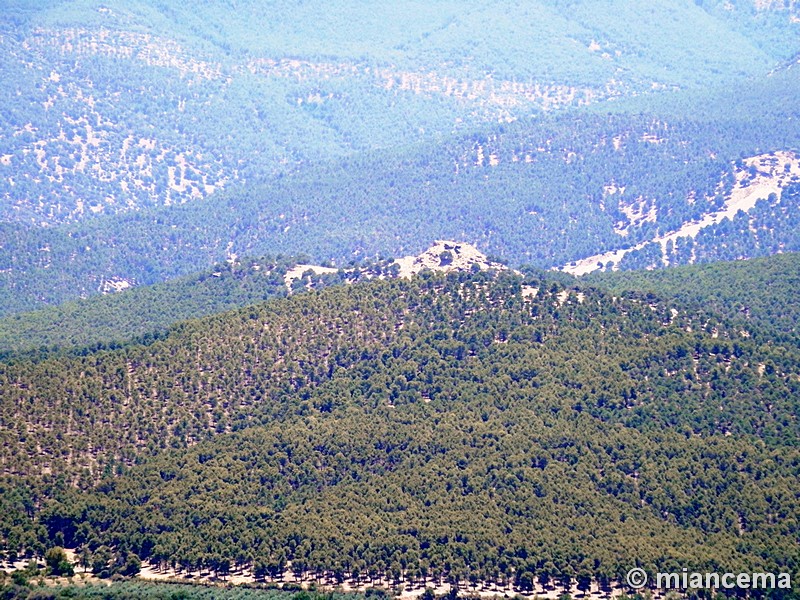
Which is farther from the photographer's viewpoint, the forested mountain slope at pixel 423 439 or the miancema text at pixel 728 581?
the forested mountain slope at pixel 423 439

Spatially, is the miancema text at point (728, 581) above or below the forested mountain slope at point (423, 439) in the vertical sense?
below

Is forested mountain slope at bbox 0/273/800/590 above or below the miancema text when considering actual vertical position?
above

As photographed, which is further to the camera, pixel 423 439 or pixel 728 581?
pixel 423 439

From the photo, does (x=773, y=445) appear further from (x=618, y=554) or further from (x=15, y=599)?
(x=15, y=599)

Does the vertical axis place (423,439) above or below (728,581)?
above

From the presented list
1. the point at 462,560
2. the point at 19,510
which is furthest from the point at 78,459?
the point at 462,560

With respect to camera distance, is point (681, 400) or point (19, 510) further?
point (681, 400)

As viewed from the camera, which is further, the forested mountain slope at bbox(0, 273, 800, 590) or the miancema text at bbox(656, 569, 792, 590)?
the forested mountain slope at bbox(0, 273, 800, 590)

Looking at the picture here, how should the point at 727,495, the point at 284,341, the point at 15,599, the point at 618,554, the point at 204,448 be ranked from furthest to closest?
the point at 284,341 < the point at 204,448 < the point at 727,495 < the point at 618,554 < the point at 15,599
